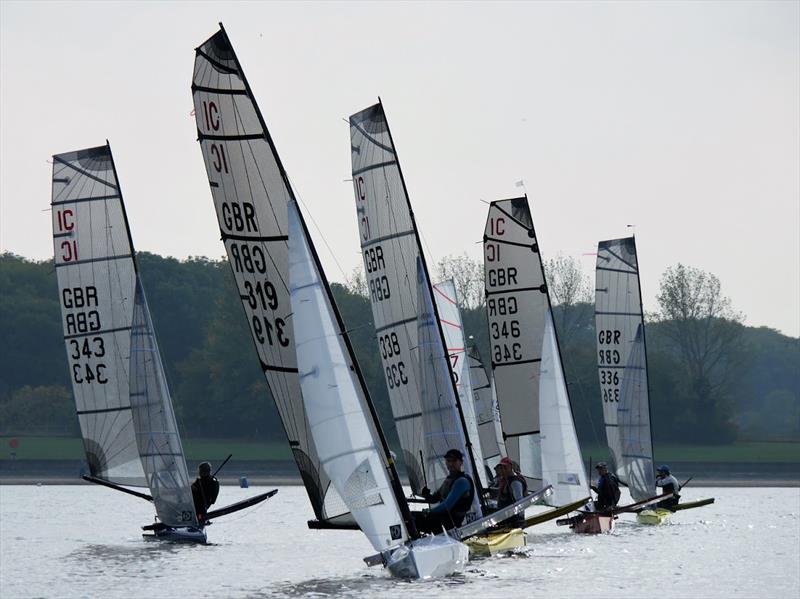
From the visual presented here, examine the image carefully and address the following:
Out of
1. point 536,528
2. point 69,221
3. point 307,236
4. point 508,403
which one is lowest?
point 536,528

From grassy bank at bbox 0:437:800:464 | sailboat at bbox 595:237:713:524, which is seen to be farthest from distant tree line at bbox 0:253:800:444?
sailboat at bbox 595:237:713:524

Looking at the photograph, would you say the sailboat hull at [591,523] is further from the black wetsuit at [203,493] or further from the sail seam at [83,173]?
the sail seam at [83,173]

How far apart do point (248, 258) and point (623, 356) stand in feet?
66.4

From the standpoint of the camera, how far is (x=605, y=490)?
38844mm

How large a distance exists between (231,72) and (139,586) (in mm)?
8137

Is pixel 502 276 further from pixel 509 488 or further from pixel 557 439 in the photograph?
pixel 509 488

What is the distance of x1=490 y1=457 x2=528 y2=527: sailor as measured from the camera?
100.0 ft

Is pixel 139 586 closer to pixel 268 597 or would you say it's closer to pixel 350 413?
pixel 268 597

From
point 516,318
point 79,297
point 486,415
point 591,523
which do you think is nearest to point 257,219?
point 79,297

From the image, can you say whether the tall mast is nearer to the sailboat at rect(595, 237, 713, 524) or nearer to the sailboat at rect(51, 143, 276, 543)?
the sailboat at rect(51, 143, 276, 543)

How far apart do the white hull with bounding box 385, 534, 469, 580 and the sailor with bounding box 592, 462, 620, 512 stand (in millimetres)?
12801

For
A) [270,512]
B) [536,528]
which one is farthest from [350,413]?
[270,512]

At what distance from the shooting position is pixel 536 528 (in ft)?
140

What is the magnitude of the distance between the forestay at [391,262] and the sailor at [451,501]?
128 inches
